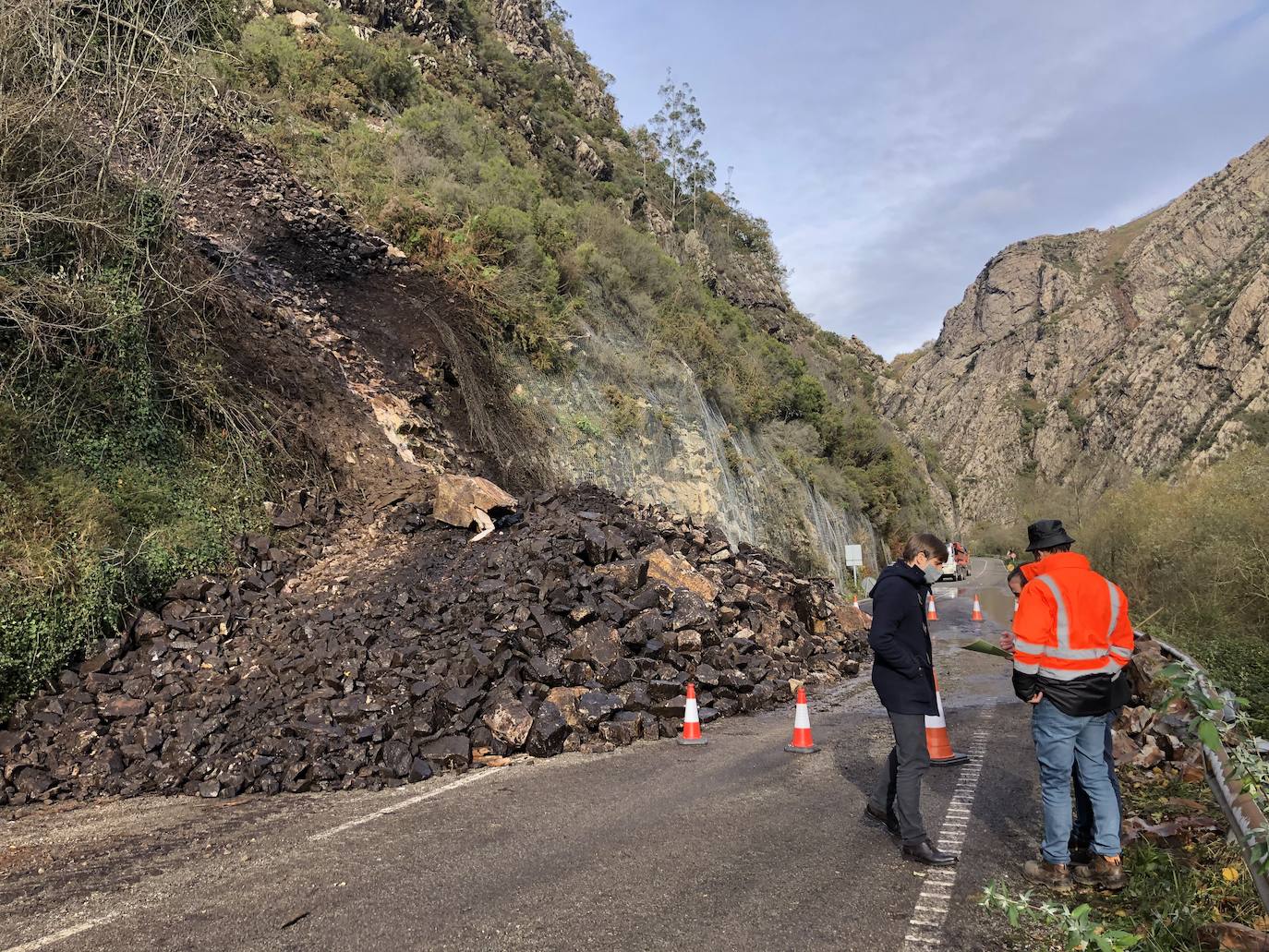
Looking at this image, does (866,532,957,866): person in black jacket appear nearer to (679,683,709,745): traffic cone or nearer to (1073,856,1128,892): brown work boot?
(1073,856,1128,892): brown work boot

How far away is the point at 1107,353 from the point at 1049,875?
116 m

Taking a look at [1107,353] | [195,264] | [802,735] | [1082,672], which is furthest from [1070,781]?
[1107,353]

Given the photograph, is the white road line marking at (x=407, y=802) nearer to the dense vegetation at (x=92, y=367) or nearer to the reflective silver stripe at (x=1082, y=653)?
the dense vegetation at (x=92, y=367)

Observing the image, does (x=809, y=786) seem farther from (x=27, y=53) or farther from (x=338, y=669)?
(x=27, y=53)

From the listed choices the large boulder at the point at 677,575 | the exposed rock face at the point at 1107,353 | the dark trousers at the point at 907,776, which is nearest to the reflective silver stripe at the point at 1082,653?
the dark trousers at the point at 907,776

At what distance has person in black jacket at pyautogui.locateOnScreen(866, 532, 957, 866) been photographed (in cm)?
455

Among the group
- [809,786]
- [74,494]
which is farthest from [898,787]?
[74,494]

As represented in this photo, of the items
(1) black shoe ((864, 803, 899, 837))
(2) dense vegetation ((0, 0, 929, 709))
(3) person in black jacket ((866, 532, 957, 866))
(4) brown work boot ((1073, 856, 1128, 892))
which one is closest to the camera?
(4) brown work boot ((1073, 856, 1128, 892))

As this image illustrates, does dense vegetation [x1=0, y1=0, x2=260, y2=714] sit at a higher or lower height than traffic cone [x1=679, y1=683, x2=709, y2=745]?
higher

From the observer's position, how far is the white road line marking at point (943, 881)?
11.3 ft

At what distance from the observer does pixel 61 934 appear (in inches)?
150

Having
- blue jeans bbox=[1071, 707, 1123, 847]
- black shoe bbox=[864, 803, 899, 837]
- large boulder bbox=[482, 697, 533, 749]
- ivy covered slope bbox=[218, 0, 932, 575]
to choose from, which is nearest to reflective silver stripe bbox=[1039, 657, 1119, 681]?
blue jeans bbox=[1071, 707, 1123, 847]

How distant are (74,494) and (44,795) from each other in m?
3.64

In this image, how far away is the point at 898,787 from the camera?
14.9 feet
